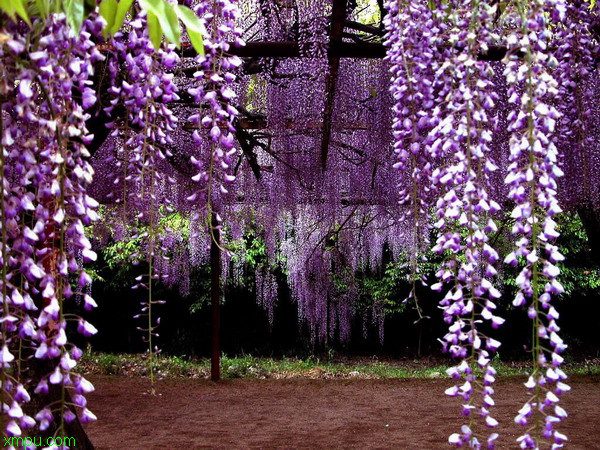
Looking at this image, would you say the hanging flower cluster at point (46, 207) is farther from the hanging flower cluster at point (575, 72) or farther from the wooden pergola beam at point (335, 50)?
the hanging flower cluster at point (575, 72)

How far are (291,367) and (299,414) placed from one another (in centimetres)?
362

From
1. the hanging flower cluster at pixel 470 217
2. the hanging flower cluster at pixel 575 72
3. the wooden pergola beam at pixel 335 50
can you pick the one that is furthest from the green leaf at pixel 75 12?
the hanging flower cluster at pixel 575 72

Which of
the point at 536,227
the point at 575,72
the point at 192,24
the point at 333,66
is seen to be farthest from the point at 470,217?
the point at 333,66

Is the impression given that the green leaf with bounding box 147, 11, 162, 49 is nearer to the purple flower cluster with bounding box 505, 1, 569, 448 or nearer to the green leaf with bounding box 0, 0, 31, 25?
the green leaf with bounding box 0, 0, 31, 25

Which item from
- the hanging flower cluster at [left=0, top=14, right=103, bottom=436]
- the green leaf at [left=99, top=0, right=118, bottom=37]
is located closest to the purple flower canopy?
the hanging flower cluster at [left=0, top=14, right=103, bottom=436]

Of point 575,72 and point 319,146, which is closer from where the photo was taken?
point 575,72

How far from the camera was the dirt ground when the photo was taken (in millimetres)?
4352

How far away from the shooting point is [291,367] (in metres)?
8.98

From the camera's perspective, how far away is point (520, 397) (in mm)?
6199

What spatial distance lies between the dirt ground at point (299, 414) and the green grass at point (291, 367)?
764mm

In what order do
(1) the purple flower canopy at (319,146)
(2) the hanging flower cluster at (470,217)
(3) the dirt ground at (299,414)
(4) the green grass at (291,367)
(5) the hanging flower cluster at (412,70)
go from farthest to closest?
(4) the green grass at (291,367), (3) the dirt ground at (299,414), (5) the hanging flower cluster at (412,70), (2) the hanging flower cluster at (470,217), (1) the purple flower canopy at (319,146)

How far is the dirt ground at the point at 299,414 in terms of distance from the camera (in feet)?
14.3

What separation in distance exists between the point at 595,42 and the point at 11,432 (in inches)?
137

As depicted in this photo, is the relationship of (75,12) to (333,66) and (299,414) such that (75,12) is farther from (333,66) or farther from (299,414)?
(299,414)
